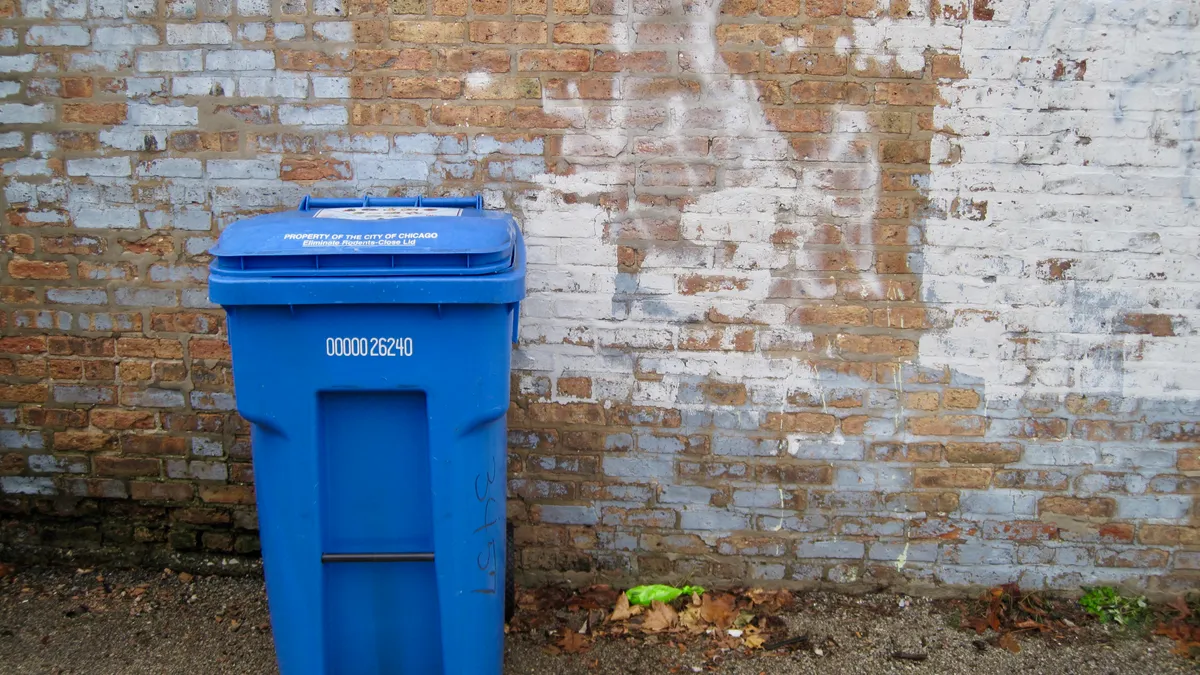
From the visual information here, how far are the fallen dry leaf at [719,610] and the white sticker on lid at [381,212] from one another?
176 centimetres

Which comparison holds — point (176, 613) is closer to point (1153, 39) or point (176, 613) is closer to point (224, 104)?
point (224, 104)

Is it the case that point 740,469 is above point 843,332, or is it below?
below

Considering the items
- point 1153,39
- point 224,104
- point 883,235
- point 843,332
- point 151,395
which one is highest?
point 1153,39

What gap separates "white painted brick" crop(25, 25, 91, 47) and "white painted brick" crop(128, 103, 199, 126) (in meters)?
0.29

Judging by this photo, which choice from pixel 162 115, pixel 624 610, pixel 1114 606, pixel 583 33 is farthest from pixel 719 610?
pixel 162 115

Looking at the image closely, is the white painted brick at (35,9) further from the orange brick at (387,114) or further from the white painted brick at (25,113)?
the orange brick at (387,114)

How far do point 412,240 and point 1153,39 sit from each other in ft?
8.75

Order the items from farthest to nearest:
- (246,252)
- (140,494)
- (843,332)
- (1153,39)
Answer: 1. (140,494)
2. (843,332)
3. (1153,39)
4. (246,252)

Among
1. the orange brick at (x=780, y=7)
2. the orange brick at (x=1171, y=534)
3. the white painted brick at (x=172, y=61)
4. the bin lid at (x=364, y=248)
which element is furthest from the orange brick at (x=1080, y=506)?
the white painted brick at (x=172, y=61)

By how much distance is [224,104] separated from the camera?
10.8 ft

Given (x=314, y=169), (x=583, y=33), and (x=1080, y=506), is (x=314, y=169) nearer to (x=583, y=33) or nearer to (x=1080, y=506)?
(x=583, y=33)

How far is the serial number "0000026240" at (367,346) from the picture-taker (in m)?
2.41

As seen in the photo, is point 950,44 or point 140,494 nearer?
point 950,44

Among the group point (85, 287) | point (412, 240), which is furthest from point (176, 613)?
point (412, 240)
